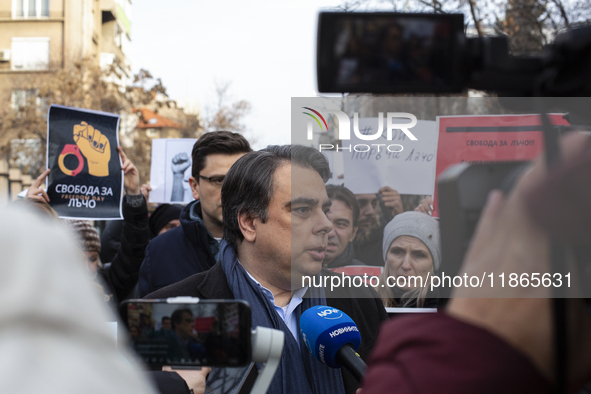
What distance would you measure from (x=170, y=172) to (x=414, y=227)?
3.62m

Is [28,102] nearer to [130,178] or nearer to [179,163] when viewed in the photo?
[179,163]

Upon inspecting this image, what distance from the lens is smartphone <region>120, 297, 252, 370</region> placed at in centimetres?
→ 89

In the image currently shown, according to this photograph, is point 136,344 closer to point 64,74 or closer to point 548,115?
point 548,115

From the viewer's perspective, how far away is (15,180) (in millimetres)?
15547

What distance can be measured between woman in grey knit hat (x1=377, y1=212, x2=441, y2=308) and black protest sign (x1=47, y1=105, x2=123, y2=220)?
2.73 meters

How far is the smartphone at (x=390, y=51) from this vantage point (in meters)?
0.69

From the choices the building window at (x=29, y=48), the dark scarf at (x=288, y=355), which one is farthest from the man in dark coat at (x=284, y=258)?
the building window at (x=29, y=48)

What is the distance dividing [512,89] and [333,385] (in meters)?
1.54

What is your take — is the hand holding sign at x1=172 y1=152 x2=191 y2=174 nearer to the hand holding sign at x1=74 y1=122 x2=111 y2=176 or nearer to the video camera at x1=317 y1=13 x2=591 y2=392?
the hand holding sign at x1=74 y1=122 x2=111 y2=176

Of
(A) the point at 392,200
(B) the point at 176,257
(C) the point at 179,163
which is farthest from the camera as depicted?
(C) the point at 179,163

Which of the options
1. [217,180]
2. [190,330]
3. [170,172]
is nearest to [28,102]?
[170,172]

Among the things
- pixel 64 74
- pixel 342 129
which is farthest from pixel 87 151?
pixel 64 74

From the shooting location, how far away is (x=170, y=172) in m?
5.70

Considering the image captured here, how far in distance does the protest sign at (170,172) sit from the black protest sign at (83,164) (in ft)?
2.92
